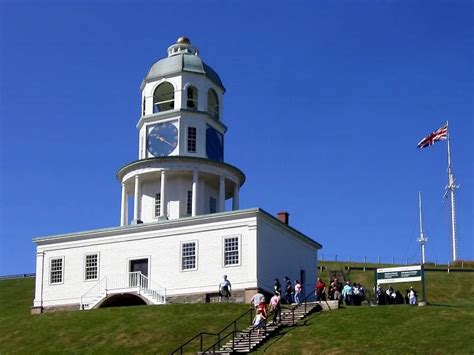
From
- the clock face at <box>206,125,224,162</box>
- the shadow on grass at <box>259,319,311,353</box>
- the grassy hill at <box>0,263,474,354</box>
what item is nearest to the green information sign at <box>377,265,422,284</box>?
the grassy hill at <box>0,263,474,354</box>

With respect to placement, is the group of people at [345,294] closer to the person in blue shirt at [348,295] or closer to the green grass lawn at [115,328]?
the person in blue shirt at [348,295]

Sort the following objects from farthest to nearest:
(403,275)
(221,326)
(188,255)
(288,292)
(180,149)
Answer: (180,149), (188,255), (288,292), (403,275), (221,326)

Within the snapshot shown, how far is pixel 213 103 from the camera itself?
54.9m

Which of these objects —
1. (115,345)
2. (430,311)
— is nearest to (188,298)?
(115,345)

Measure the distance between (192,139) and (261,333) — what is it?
1959cm

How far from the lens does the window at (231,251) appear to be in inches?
1774

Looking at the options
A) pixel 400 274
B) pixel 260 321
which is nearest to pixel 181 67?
pixel 400 274

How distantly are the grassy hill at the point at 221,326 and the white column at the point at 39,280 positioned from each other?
4080mm

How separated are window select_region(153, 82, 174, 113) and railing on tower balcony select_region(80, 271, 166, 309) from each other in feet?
35.8

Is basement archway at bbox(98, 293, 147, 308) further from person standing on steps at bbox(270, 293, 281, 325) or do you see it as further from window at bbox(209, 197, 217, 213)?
person standing on steps at bbox(270, 293, 281, 325)

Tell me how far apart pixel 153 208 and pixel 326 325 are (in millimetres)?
18584

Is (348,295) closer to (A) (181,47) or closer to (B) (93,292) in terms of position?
(B) (93,292)

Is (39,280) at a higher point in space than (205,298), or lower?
higher

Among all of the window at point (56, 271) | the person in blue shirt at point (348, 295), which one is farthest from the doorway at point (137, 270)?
the person in blue shirt at point (348, 295)
